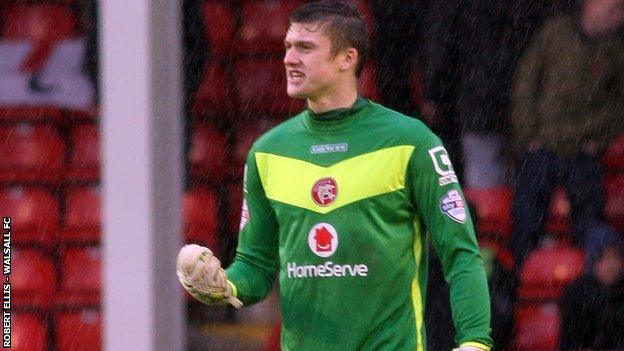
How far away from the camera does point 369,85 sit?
616 cm

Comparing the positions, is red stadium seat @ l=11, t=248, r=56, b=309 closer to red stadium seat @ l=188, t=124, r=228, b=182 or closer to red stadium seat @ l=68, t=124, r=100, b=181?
red stadium seat @ l=68, t=124, r=100, b=181

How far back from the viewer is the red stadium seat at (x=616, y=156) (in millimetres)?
6117

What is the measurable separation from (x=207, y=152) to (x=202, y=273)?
273cm

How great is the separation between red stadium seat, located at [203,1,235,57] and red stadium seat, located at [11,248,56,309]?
1.09 metres

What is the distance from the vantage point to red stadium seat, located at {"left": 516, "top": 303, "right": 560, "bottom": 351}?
6.00m

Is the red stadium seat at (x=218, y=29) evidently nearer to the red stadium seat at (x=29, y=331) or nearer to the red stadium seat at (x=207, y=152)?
the red stadium seat at (x=207, y=152)

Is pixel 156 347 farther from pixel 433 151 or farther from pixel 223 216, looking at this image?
pixel 223 216

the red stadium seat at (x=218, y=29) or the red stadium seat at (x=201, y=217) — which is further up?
the red stadium seat at (x=218, y=29)

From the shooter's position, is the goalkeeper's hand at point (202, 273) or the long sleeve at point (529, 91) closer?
the goalkeeper's hand at point (202, 273)

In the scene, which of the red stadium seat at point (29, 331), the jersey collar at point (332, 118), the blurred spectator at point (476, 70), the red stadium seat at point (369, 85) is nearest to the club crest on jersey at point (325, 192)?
the jersey collar at point (332, 118)

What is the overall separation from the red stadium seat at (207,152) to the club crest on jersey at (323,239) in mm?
2511

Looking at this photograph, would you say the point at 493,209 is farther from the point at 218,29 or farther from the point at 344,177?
the point at 344,177

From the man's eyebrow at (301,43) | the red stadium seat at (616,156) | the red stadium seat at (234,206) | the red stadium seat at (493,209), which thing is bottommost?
the red stadium seat at (234,206)

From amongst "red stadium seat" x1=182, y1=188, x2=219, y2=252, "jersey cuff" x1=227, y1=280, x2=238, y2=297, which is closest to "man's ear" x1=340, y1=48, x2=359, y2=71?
"jersey cuff" x1=227, y1=280, x2=238, y2=297
